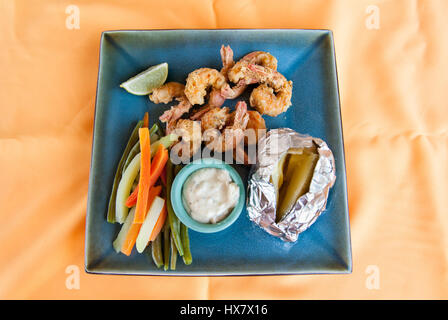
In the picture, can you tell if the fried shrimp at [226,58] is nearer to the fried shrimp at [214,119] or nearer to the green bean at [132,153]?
the fried shrimp at [214,119]

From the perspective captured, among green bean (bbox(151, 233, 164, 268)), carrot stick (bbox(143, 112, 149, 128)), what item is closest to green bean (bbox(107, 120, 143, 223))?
carrot stick (bbox(143, 112, 149, 128))

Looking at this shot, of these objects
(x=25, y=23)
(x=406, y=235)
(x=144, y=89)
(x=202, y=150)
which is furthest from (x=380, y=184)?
(x=25, y=23)

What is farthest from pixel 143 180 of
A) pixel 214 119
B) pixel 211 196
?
pixel 214 119

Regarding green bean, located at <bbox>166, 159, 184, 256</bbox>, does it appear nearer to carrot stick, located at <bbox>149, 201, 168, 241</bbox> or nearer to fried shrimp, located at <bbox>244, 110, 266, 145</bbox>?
carrot stick, located at <bbox>149, 201, 168, 241</bbox>

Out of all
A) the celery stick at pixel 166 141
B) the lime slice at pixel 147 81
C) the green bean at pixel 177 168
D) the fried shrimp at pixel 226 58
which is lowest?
the green bean at pixel 177 168

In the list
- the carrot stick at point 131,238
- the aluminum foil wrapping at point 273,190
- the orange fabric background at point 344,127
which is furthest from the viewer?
the orange fabric background at point 344,127

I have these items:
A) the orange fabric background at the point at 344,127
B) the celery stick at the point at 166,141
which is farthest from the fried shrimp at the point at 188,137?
the orange fabric background at the point at 344,127

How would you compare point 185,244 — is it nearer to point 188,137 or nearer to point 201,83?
point 188,137
